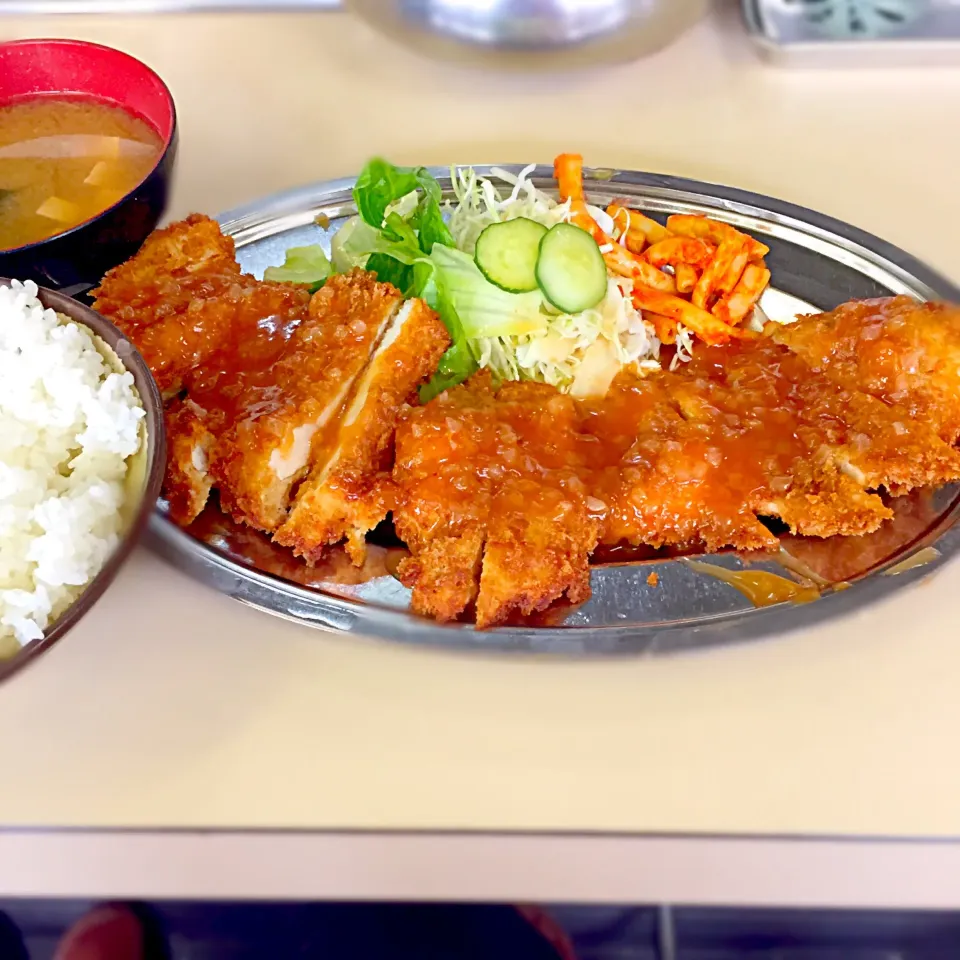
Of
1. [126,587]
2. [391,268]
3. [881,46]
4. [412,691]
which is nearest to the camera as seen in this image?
[412,691]

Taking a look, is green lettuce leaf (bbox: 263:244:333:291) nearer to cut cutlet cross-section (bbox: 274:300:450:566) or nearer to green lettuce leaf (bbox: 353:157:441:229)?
green lettuce leaf (bbox: 353:157:441:229)

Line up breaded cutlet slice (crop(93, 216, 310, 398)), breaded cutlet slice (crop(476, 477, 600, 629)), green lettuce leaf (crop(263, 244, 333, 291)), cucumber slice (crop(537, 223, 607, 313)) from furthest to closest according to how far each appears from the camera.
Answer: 1. green lettuce leaf (crop(263, 244, 333, 291))
2. cucumber slice (crop(537, 223, 607, 313))
3. breaded cutlet slice (crop(93, 216, 310, 398))
4. breaded cutlet slice (crop(476, 477, 600, 629))

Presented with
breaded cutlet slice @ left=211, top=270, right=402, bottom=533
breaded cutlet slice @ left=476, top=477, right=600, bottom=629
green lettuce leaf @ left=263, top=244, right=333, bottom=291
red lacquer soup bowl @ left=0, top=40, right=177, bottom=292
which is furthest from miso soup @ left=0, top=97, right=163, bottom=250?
breaded cutlet slice @ left=476, top=477, right=600, bottom=629

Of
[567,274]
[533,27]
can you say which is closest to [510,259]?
[567,274]

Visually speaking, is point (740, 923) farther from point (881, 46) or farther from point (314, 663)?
point (881, 46)

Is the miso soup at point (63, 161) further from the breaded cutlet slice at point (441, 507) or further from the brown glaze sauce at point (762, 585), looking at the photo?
the brown glaze sauce at point (762, 585)

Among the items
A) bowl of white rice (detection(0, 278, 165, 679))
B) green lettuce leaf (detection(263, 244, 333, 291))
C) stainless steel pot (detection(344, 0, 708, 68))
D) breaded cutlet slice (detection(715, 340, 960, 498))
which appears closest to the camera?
bowl of white rice (detection(0, 278, 165, 679))

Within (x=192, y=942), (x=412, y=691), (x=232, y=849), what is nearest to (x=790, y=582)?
(x=412, y=691)
